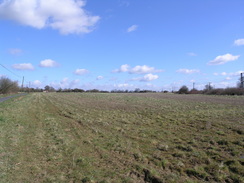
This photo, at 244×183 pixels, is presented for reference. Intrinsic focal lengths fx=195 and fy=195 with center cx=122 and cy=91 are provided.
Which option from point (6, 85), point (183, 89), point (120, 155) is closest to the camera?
point (120, 155)

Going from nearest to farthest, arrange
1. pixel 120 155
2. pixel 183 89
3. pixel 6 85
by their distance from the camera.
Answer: pixel 120 155 < pixel 6 85 < pixel 183 89

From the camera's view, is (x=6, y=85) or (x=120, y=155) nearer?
(x=120, y=155)

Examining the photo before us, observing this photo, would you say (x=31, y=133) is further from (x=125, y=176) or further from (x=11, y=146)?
(x=125, y=176)

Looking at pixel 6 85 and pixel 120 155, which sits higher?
pixel 6 85

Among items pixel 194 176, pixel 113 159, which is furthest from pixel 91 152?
pixel 194 176

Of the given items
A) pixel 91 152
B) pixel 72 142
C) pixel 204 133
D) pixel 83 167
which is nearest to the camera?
pixel 83 167

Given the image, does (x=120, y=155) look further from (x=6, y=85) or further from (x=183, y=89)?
(x=183, y=89)

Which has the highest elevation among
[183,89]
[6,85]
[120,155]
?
[6,85]

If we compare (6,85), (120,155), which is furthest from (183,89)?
(120,155)

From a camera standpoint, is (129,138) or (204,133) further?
(204,133)

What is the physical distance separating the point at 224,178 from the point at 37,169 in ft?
17.6

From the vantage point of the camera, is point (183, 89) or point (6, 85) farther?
point (183, 89)

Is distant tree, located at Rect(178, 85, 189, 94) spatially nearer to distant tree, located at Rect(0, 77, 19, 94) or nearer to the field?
distant tree, located at Rect(0, 77, 19, 94)

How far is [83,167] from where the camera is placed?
5930mm
